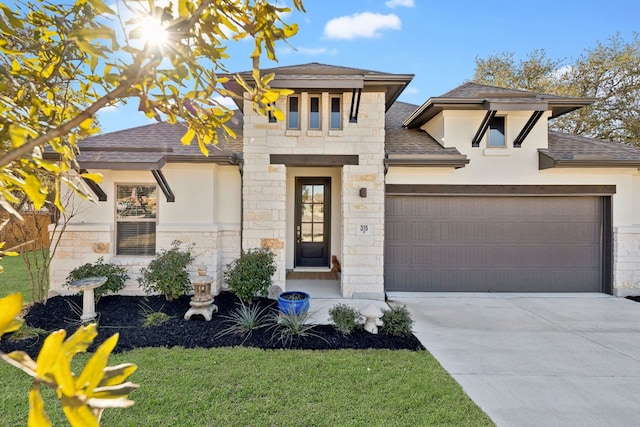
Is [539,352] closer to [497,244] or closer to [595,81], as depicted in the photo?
[497,244]

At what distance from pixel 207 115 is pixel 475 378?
406cm

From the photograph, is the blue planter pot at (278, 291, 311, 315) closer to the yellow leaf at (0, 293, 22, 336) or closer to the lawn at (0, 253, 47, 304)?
the yellow leaf at (0, 293, 22, 336)

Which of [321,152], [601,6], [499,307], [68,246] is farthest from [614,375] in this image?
[601,6]

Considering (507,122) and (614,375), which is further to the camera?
(507,122)

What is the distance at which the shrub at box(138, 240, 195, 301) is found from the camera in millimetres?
6086

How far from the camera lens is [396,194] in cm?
761

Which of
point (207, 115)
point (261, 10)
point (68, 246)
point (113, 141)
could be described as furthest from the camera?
point (113, 141)

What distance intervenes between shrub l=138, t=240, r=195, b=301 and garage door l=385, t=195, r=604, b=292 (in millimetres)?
4486

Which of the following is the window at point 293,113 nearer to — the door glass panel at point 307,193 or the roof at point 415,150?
the roof at point 415,150

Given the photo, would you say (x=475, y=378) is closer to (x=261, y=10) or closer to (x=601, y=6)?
(x=261, y=10)

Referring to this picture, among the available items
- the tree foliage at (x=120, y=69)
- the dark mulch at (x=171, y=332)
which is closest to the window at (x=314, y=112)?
the dark mulch at (x=171, y=332)

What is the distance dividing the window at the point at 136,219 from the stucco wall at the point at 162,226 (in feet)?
0.44

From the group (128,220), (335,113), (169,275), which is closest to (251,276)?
(169,275)

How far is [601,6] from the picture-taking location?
10414 mm
